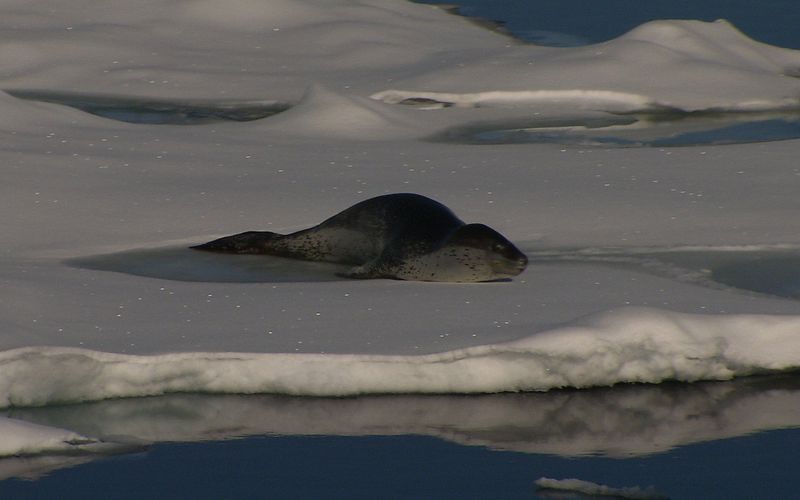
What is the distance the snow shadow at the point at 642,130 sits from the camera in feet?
33.4

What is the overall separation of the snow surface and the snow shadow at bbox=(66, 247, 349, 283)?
42 mm

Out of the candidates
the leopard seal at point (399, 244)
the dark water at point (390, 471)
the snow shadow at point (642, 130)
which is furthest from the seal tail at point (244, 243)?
the snow shadow at point (642, 130)

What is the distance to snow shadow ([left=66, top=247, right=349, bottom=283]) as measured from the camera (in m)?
6.75

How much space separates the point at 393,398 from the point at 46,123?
5009mm

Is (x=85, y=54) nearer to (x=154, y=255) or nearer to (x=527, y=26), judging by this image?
(x=527, y=26)

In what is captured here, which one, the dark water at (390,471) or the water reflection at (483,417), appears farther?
the water reflection at (483,417)

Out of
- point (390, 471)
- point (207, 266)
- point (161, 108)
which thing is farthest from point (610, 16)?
point (390, 471)

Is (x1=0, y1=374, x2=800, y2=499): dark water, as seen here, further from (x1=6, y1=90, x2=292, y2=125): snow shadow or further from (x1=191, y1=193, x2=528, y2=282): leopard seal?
(x1=6, y1=90, x2=292, y2=125): snow shadow

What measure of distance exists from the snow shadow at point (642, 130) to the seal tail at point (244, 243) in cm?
311

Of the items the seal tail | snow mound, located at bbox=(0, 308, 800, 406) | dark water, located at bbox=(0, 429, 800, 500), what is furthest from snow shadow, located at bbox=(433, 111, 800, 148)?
dark water, located at bbox=(0, 429, 800, 500)

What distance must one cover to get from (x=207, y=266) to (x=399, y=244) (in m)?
0.81

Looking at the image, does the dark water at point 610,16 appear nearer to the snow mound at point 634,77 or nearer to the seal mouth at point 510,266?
the snow mound at point 634,77

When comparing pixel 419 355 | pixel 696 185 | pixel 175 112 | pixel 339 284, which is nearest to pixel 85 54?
pixel 175 112

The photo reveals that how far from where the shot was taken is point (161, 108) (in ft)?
37.0
